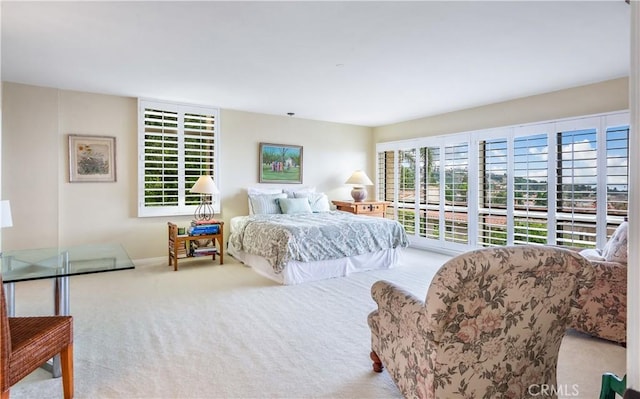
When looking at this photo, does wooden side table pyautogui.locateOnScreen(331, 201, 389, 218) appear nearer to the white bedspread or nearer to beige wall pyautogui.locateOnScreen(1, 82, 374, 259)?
the white bedspread

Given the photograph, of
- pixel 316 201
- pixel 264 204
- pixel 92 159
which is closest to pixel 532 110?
pixel 316 201

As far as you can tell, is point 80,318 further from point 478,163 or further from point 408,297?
point 478,163

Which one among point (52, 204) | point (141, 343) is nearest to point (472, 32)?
point (141, 343)

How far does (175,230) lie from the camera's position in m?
4.77

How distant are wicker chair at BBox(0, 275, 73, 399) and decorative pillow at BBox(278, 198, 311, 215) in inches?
149

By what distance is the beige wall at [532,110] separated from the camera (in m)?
4.08

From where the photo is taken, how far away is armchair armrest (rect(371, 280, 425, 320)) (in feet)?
5.47

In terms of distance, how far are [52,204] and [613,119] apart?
22.8ft

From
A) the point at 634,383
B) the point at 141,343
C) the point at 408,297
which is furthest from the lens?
the point at 141,343

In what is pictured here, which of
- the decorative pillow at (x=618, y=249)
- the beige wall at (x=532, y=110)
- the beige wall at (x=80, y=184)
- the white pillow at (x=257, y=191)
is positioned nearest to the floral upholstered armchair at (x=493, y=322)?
the decorative pillow at (x=618, y=249)

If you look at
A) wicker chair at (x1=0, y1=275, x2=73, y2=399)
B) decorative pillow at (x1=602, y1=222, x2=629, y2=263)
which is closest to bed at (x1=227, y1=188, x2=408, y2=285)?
wicker chair at (x1=0, y1=275, x2=73, y2=399)

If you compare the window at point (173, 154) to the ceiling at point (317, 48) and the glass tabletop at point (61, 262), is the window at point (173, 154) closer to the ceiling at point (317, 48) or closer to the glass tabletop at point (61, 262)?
the ceiling at point (317, 48)

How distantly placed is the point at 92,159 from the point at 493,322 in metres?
5.21

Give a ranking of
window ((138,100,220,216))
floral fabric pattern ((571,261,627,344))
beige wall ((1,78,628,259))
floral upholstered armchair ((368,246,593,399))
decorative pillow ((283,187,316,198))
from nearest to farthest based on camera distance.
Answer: floral upholstered armchair ((368,246,593,399)) → floral fabric pattern ((571,261,627,344)) → beige wall ((1,78,628,259)) → window ((138,100,220,216)) → decorative pillow ((283,187,316,198))
